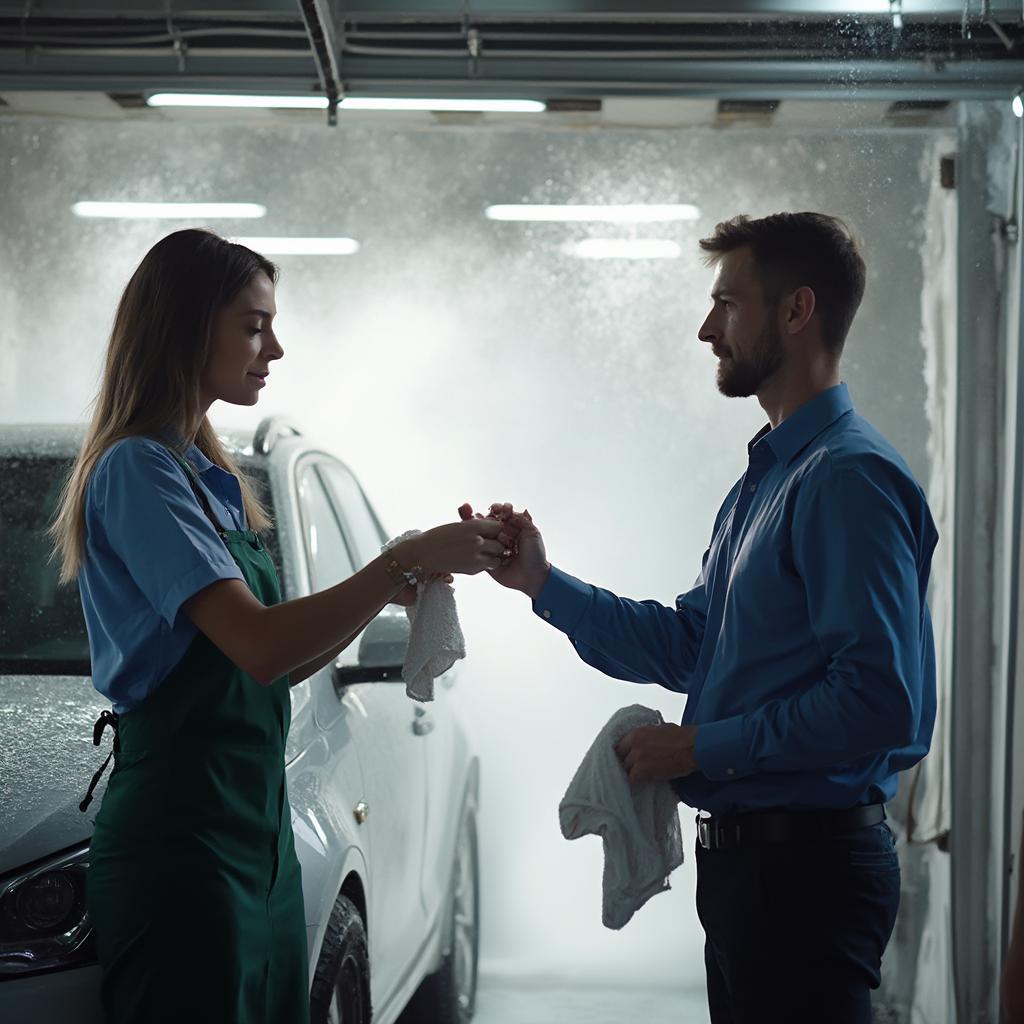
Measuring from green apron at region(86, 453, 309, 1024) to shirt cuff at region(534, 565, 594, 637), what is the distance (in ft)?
2.43

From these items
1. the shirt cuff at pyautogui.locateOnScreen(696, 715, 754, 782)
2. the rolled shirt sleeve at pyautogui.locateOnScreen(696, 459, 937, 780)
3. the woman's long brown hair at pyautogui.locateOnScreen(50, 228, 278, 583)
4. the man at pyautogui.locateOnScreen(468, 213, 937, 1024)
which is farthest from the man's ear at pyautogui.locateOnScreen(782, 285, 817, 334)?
the woman's long brown hair at pyautogui.locateOnScreen(50, 228, 278, 583)

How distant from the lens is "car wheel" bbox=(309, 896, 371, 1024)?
8.30ft

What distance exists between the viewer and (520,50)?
373 centimetres

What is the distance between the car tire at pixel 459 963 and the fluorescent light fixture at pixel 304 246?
1.82m

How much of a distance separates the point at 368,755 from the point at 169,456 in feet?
3.94

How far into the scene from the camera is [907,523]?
199 centimetres

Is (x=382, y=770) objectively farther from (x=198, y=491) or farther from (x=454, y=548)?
(x=198, y=491)

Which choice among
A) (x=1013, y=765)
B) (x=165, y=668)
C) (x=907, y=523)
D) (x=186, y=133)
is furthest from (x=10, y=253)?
(x=1013, y=765)

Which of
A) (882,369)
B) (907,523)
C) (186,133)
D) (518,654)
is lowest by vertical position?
(518,654)

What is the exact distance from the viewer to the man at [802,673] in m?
1.94

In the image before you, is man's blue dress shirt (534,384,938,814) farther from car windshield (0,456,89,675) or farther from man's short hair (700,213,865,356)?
car windshield (0,456,89,675)

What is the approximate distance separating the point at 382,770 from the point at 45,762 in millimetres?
901

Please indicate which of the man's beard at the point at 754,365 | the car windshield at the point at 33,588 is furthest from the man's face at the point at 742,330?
the car windshield at the point at 33,588

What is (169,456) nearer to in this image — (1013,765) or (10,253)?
(10,253)
